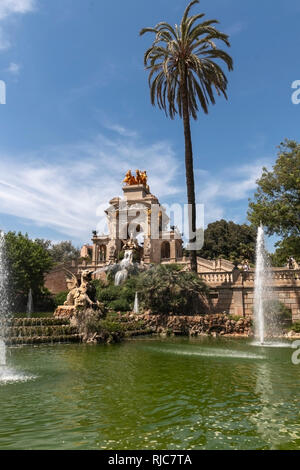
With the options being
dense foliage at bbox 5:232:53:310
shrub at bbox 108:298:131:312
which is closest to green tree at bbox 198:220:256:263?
dense foliage at bbox 5:232:53:310

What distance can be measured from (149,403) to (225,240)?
55106 millimetres

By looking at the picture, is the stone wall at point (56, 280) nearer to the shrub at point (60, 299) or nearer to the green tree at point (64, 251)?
the shrub at point (60, 299)

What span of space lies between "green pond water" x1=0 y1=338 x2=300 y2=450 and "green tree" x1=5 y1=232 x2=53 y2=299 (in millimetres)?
22036

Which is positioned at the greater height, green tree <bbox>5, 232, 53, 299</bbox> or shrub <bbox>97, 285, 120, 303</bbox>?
green tree <bbox>5, 232, 53, 299</bbox>

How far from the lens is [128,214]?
178 ft

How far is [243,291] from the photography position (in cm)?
2383

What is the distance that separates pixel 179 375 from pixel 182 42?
21597 millimetres

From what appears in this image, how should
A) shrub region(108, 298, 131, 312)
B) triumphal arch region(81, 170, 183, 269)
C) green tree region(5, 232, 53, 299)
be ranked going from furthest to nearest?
triumphal arch region(81, 170, 183, 269) → green tree region(5, 232, 53, 299) → shrub region(108, 298, 131, 312)

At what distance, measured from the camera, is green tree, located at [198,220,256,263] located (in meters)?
58.3

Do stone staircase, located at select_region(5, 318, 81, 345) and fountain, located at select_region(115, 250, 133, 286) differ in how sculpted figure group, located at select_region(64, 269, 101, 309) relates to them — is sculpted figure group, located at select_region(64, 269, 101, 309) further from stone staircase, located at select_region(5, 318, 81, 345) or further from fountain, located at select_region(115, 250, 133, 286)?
fountain, located at select_region(115, 250, 133, 286)

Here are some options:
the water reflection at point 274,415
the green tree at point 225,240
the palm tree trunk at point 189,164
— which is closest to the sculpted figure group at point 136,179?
the green tree at point 225,240

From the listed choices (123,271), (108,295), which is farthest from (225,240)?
(108,295)

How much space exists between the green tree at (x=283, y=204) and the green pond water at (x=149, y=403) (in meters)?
11.4
